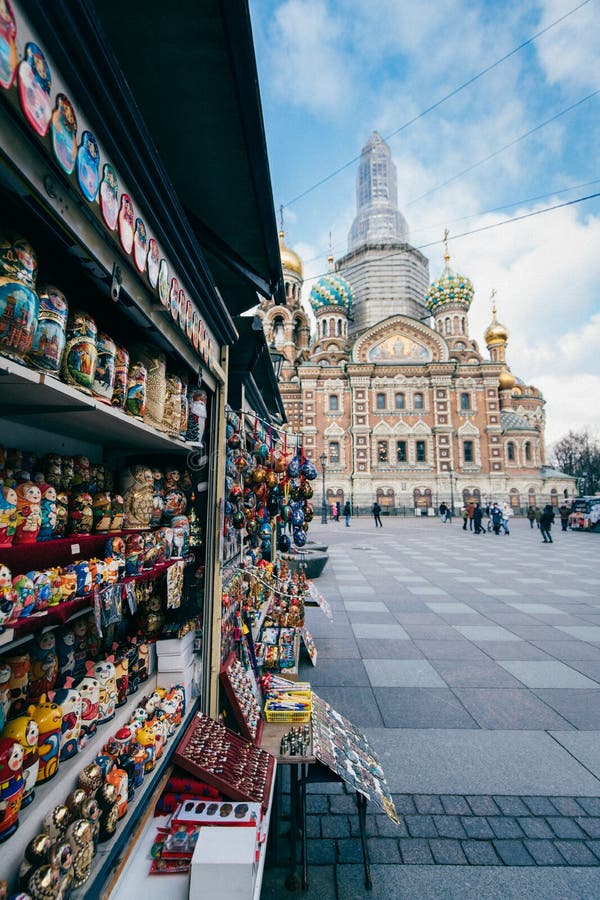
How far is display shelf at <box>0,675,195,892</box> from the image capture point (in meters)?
1.41

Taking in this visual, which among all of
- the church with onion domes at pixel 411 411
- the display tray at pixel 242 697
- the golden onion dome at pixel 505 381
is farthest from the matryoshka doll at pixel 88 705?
the golden onion dome at pixel 505 381

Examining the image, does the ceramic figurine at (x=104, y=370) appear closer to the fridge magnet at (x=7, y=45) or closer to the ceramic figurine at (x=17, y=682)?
the fridge magnet at (x=7, y=45)

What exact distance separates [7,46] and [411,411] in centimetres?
4132

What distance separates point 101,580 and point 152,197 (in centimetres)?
165

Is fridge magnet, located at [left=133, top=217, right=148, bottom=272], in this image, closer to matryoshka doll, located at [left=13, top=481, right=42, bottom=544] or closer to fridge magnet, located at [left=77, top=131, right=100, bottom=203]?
fridge magnet, located at [left=77, top=131, right=100, bottom=203]

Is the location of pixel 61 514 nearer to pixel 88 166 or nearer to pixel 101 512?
pixel 101 512

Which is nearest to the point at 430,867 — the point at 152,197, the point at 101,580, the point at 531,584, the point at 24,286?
the point at 101,580

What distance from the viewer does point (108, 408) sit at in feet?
5.88

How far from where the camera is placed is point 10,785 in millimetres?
1401

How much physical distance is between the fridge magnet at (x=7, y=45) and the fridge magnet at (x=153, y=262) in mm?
833

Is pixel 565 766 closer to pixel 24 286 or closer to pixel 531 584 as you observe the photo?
pixel 24 286

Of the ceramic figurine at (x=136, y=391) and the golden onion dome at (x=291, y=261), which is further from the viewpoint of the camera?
the golden onion dome at (x=291, y=261)

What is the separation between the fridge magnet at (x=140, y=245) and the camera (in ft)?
5.69

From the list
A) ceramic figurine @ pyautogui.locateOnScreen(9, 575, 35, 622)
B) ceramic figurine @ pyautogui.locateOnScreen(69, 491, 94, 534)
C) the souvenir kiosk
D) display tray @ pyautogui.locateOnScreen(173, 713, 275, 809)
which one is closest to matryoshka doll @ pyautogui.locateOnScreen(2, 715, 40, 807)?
the souvenir kiosk
